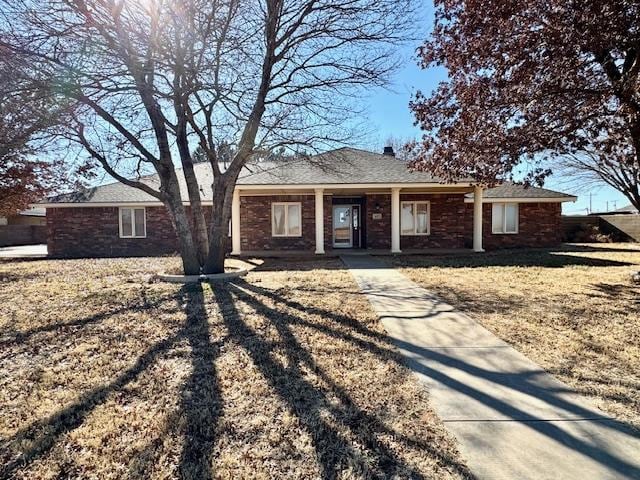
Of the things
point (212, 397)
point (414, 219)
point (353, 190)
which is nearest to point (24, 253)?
point (353, 190)

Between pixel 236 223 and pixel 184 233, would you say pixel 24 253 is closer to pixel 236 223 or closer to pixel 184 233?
pixel 236 223

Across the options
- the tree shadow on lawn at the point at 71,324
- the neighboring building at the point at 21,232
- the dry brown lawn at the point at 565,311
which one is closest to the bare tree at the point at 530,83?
the dry brown lawn at the point at 565,311

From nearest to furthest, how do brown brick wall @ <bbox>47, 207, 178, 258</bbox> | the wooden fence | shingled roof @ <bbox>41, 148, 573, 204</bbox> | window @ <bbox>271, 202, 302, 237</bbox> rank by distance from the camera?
shingled roof @ <bbox>41, 148, 573, 204</bbox>
window @ <bbox>271, 202, 302, 237</bbox>
brown brick wall @ <bbox>47, 207, 178, 258</bbox>
the wooden fence

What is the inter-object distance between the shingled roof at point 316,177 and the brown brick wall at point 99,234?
664mm

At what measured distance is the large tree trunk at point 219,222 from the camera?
10203 mm

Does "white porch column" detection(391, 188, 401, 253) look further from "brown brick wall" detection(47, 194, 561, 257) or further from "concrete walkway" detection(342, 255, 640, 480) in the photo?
"concrete walkway" detection(342, 255, 640, 480)

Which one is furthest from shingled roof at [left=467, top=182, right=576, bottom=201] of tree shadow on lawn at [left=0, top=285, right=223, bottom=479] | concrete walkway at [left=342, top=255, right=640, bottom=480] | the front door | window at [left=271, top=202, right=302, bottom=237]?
tree shadow on lawn at [left=0, top=285, right=223, bottom=479]

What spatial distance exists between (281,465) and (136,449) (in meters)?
1.05

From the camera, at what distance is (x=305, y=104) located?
11.0 meters

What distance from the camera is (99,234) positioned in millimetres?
17984

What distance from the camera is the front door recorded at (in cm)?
1739

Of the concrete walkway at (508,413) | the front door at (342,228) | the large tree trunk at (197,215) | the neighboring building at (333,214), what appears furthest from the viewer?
the front door at (342,228)

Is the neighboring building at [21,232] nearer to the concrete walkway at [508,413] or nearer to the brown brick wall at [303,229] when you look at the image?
the brown brick wall at [303,229]

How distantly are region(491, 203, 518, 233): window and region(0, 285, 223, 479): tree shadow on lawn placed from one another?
54.2 feet
